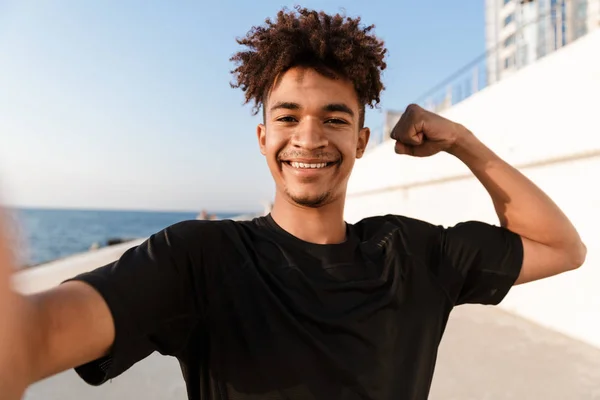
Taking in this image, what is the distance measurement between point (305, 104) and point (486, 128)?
→ 5.58 m

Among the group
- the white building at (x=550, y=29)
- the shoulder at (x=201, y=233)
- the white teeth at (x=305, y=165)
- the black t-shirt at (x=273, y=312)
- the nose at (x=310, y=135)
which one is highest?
the white building at (x=550, y=29)

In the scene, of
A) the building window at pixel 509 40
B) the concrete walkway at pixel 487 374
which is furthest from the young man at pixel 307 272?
the building window at pixel 509 40

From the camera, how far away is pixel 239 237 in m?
1.41

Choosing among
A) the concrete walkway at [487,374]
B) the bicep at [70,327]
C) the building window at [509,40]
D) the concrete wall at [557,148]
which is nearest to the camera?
the bicep at [70,327]

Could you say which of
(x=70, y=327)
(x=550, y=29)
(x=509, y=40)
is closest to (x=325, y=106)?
(x=70, y=327)

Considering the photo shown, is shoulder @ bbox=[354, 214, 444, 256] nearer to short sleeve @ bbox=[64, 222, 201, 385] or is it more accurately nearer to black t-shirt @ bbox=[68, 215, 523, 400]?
black t-shirt @ bbox=[68, 215, 523, 400]

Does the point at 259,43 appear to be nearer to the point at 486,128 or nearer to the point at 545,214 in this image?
the point at 545,214

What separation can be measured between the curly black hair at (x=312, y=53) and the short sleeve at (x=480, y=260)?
0.60 metres

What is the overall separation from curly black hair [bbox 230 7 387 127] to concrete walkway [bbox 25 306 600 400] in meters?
2.55

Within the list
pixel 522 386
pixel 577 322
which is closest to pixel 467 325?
pixel 577 322

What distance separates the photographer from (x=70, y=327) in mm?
948

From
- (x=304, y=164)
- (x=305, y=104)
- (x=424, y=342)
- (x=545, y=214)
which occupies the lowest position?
(x=424, y=342)

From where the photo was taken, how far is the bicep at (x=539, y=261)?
1.73 meters

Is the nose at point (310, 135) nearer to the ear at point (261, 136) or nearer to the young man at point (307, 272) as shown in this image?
the young man at point (307, 272)
